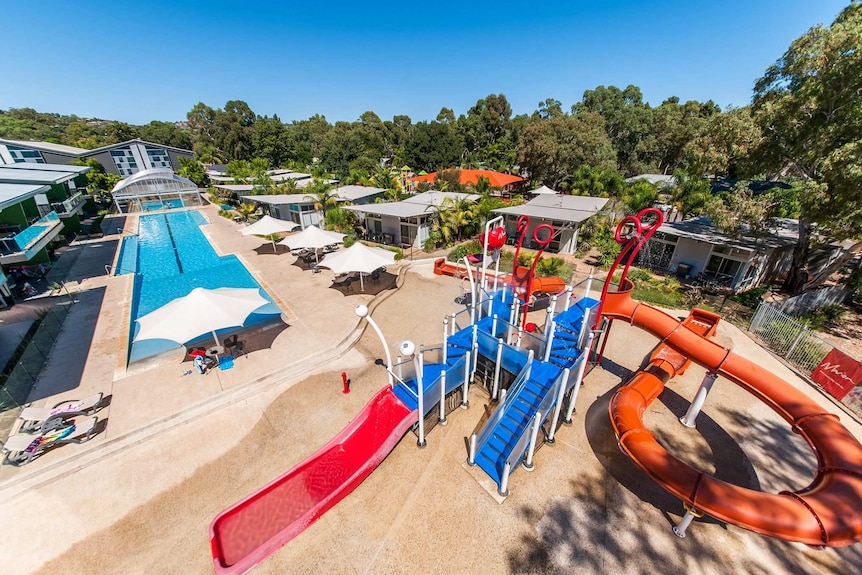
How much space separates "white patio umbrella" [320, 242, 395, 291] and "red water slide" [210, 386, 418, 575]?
31.0 ft

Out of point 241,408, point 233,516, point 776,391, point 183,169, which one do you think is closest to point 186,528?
point 233,516

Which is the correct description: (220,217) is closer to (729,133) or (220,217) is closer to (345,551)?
(345,551)

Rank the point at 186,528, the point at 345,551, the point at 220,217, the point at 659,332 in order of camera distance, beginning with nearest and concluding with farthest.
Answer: the point at 345,551
the point at 186,528
the point at 659,332
the point at 220,217

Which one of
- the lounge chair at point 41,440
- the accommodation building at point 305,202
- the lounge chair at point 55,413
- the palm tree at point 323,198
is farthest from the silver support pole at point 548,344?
the accommodation building at point 305,202

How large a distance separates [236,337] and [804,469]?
67.0 feet

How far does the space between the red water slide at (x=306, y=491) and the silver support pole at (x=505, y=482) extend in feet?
9.41

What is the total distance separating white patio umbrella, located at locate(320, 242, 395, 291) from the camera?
17.8 meters

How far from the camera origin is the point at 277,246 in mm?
27766

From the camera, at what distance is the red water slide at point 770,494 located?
5.44m

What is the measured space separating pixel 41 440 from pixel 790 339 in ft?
88.6

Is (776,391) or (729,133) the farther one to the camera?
(729,133)

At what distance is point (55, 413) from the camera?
9.84 m

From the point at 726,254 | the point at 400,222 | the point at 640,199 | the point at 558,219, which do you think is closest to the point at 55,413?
the point at 400,222

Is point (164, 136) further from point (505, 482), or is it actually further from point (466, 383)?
point (505, 482)
